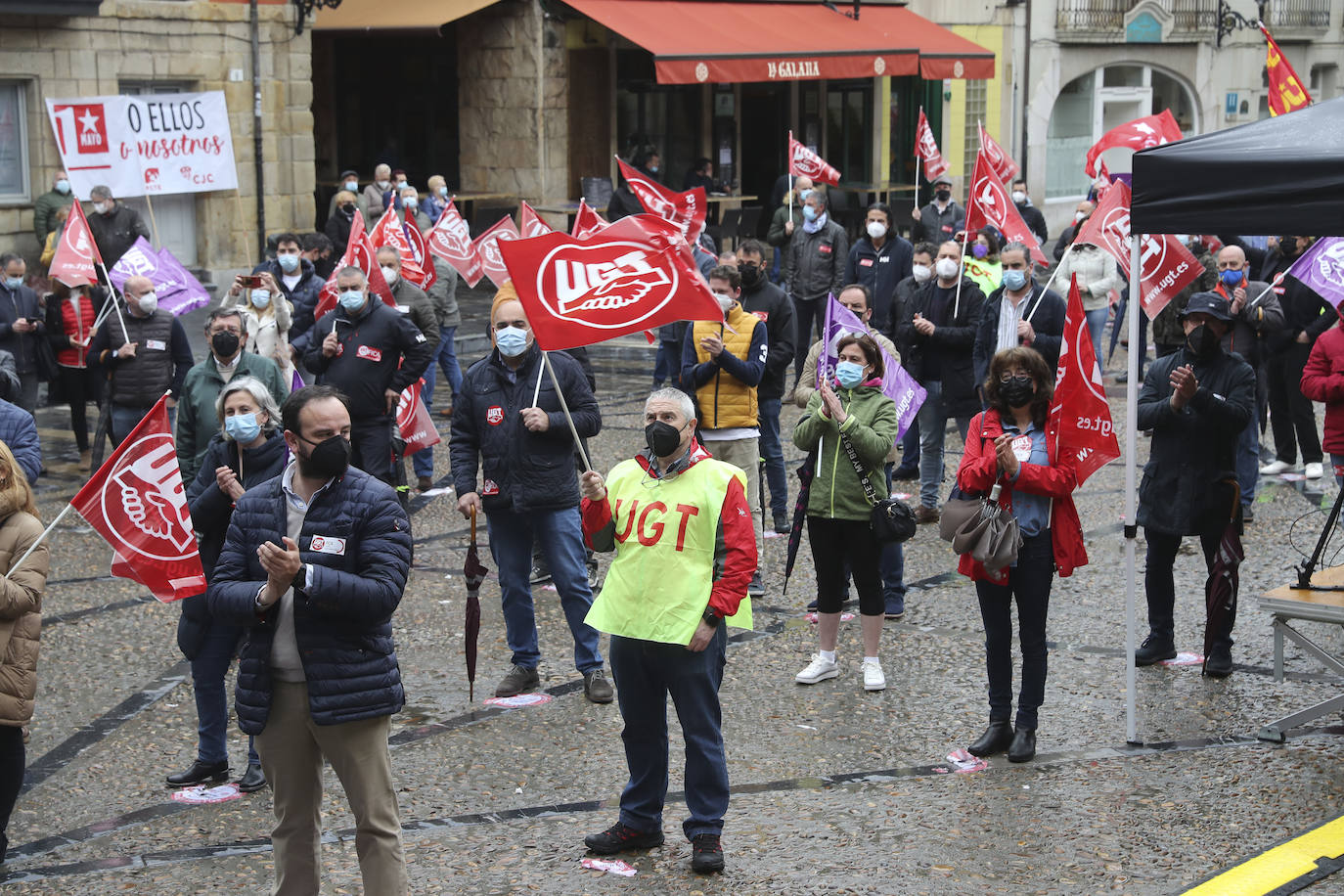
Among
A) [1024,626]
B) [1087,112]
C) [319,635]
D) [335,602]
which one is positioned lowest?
[1024,626]

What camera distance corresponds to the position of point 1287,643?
8273mm

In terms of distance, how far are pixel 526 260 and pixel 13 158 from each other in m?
14.6

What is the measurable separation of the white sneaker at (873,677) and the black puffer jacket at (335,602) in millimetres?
3027

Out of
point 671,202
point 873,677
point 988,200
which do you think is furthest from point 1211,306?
point 671,202

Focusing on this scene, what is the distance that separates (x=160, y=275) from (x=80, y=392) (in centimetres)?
170

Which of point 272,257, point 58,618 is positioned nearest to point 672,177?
point 272,257

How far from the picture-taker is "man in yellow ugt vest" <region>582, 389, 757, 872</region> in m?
5.71

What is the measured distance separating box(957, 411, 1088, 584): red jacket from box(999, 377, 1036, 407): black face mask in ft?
0.40

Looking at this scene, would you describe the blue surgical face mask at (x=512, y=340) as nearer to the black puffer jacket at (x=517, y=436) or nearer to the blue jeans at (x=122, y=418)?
the black puffer jacket at (x=517, y=436)

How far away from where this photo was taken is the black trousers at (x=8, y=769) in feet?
18.9

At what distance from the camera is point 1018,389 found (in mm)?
6719

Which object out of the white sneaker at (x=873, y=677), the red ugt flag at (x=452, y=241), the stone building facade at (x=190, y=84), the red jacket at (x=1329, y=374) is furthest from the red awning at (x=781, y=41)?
the white sneaker at (x=873, y=677)

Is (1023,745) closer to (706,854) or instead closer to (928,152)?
(706,854)

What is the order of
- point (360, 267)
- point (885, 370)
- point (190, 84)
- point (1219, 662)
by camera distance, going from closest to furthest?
1. point (1219, 662)
2. point (885, 370)
3. point (360, 267)
4. point (190, 84)
